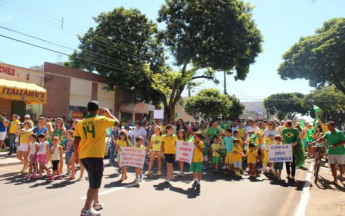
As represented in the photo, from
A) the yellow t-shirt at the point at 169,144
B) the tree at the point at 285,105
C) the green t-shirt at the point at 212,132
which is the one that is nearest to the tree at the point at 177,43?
the green t-shirt at the point at 212,132

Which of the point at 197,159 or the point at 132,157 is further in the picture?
the point at 132,157

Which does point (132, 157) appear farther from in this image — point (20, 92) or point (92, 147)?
point (20, 92)

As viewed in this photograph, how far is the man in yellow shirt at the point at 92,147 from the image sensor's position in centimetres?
473

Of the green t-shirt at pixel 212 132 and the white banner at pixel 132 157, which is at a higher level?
the green t-shirt at pixel 212 132

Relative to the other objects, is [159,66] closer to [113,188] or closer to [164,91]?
[164,91]

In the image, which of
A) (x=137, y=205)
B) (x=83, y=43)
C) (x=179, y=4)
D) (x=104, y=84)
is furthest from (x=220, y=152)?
(x=83, y=43)

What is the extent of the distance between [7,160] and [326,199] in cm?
1155

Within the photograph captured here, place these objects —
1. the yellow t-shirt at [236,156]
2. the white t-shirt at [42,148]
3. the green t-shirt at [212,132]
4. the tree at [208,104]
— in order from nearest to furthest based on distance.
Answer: the white t-shirt at [42,148], the yellow t-shirt at [236,156], the green t-shirt at [212,132], the tree at [208,104]

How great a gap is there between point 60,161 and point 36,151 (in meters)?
0.79

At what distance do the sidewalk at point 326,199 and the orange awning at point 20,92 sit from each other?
54.1ft

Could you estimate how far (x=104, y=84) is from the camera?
2955 cm

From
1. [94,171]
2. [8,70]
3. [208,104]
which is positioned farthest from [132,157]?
[208,104]

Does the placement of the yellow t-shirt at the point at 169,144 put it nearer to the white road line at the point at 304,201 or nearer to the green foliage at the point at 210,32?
the white road line at the point at 304,201

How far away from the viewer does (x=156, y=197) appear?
660cm
